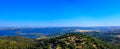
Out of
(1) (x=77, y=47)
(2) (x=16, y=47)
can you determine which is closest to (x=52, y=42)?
(1) (x=77, y=47)

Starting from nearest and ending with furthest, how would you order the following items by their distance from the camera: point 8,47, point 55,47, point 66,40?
1. point 55,47
2. point 66,40
3. point 8,47

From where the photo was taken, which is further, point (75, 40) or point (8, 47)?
point (8, 47)

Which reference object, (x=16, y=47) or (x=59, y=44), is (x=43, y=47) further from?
(x=16, y=47)

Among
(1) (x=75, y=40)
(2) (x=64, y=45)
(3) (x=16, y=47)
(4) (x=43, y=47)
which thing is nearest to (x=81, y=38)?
(1) (x=75, y=40)

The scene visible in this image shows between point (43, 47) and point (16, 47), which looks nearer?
point (43, 47)

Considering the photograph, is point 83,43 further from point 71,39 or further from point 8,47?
point 8,47

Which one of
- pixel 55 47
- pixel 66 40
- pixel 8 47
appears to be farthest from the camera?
pixel 8 47

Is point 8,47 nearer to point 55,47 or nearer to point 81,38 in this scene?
point 55,47
